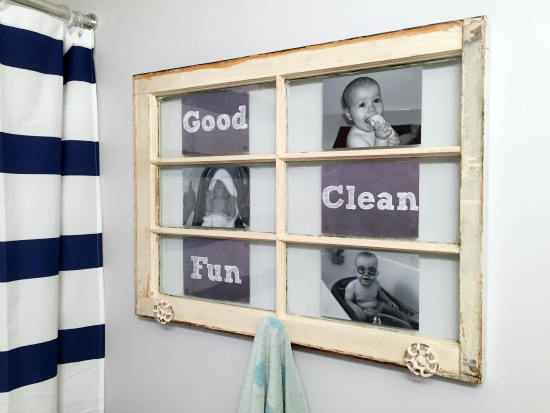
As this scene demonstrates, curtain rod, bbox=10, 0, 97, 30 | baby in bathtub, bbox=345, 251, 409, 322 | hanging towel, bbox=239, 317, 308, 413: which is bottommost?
hanging towel, bbox=239, 317, 308, 413

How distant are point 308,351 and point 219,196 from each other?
0.46m

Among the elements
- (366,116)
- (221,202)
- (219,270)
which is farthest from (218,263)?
(366,116)

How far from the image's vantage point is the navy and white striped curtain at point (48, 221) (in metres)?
1.18

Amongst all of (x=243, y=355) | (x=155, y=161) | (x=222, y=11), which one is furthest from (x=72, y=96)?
(x=243, y=355)

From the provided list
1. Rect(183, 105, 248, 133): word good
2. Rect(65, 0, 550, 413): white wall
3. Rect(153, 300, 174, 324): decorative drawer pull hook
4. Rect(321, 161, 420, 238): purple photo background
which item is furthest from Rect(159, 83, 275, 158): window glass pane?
Rect(153, 300, 174, 324): decorative drawer pull hook

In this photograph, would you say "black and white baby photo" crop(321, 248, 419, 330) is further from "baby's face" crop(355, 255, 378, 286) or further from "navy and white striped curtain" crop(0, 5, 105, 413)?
"navy and white striped curtain" crop(0, 5, 105, 413)

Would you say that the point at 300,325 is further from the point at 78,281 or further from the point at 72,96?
the point at 72,96

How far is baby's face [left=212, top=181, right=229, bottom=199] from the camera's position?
116 cm

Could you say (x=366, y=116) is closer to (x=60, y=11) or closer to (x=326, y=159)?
(x=326, y=159)

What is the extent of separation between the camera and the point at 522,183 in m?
0.83

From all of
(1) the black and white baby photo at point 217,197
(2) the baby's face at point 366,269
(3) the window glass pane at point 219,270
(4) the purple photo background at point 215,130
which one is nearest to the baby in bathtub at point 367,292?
(2) the baby's face at point 366,269

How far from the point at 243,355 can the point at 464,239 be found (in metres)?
0.63

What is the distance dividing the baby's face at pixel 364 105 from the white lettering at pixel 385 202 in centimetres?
15

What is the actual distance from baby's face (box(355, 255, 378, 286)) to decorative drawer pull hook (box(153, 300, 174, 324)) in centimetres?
55
